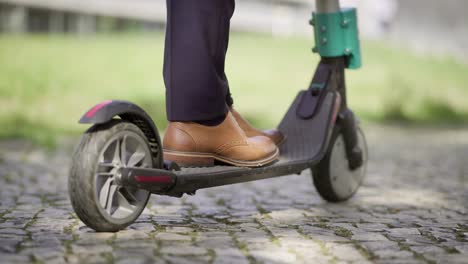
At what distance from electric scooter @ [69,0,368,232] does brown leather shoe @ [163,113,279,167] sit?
0.14 feet

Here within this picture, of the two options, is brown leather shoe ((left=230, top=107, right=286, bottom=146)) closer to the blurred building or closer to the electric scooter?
the electric scooter

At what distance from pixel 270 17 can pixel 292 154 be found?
23699mm

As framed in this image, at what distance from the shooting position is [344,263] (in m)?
2.73

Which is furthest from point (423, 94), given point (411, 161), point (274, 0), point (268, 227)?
point (274, 0)

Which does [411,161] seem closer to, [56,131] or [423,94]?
[56,131]

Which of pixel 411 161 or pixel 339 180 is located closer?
pixel 339 180

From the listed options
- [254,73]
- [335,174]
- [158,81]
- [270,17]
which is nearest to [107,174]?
[335,174]

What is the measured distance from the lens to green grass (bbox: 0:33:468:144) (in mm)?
9389

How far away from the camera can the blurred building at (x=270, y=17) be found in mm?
15992

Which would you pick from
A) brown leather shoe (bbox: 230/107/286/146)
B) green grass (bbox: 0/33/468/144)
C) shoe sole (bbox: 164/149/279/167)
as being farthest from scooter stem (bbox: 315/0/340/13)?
green grass (bbox: 0/33/468/144)

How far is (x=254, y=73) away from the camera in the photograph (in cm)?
1245

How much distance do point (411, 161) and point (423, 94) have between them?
5839 mm

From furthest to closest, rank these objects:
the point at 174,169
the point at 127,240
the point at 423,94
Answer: the point at 423,94 < the point at 174,169 < the point at 127,240

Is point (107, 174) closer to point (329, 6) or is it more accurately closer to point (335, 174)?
point (335, 174)
